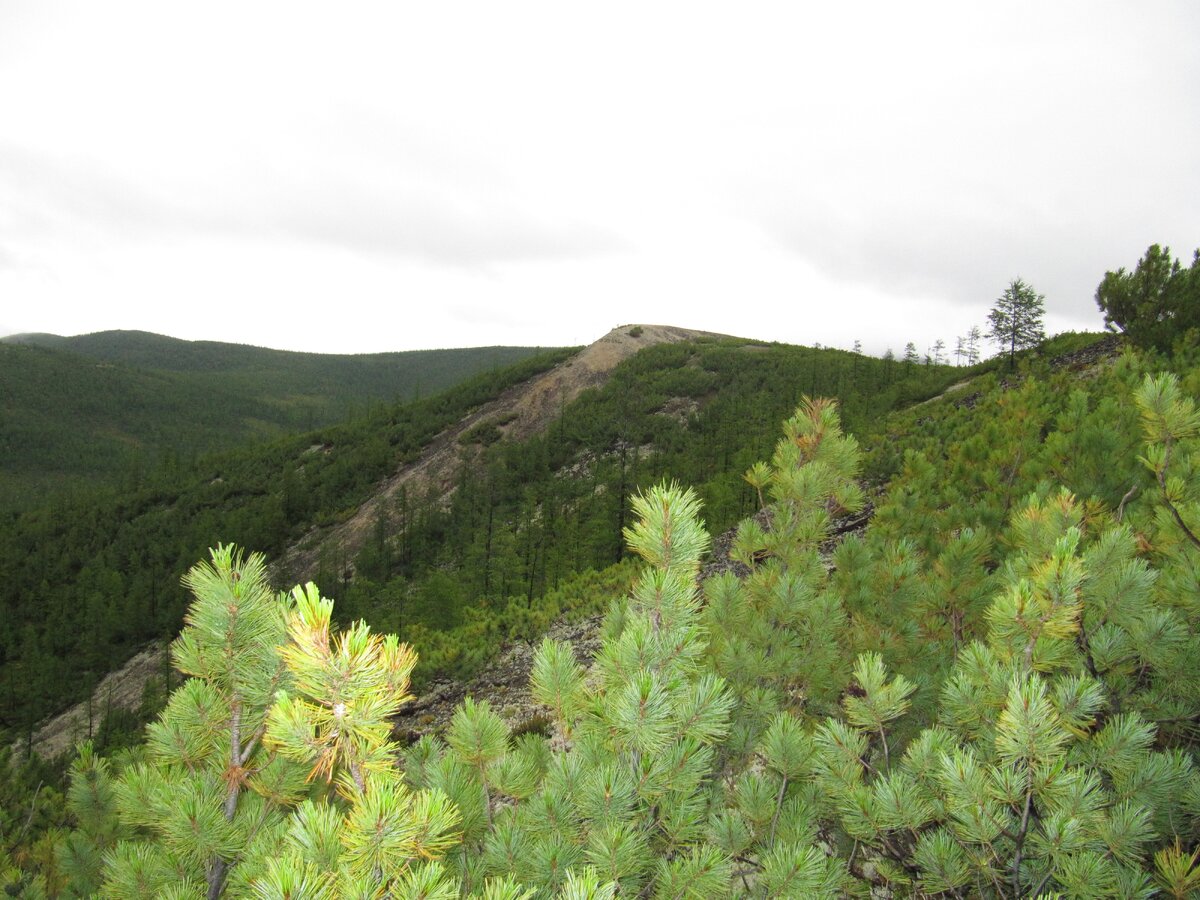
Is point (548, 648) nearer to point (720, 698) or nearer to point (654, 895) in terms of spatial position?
point (720, 698)

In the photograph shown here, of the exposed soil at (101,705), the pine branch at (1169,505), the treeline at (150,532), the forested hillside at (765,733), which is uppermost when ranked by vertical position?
the pine branch at (1169,505)

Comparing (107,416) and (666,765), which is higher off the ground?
(666,765)

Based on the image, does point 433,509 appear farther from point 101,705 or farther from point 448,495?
point 101,705

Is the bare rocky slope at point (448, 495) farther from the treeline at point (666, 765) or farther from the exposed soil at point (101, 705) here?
the treeline at point (666, 765)

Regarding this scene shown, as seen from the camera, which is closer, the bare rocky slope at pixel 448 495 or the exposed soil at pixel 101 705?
the bare rocky slope at pixel 448 495

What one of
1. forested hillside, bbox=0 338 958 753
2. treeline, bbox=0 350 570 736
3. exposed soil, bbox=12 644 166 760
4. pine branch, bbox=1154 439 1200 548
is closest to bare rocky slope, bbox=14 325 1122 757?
exposed soil, bbox=12 644 166 760

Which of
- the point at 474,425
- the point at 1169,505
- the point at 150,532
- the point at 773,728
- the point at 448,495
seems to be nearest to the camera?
the point at 773,728

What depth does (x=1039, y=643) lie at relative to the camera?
249 centimetres

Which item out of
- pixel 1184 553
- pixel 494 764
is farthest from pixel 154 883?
pixel 1184 553

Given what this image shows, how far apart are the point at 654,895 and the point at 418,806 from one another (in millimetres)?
1272

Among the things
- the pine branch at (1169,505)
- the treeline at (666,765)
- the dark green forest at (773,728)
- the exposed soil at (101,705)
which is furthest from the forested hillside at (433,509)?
the pine branch at (1169,505)

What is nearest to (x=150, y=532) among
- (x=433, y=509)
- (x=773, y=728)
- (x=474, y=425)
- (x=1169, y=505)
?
(x=474, y=425)

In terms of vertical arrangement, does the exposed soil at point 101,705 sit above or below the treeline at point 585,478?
below

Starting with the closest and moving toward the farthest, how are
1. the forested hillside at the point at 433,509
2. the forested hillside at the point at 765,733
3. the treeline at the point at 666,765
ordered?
the treeline at the point at 666,765, the forested hillside at the point at 765,733, the forested hillside at the point at 433,509
